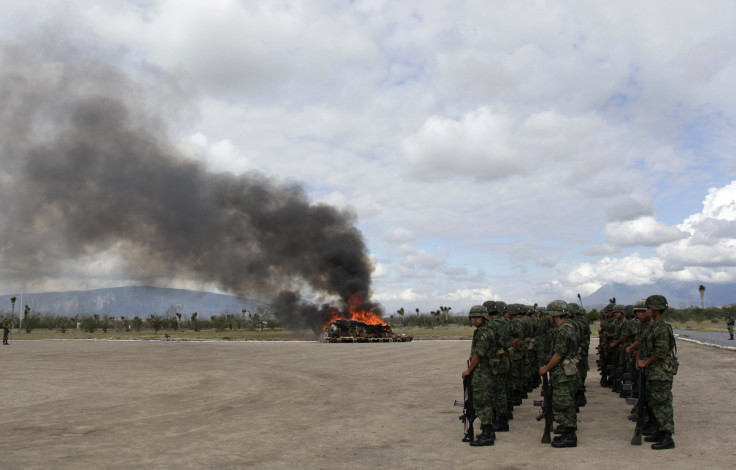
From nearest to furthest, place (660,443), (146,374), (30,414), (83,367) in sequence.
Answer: (660,443) → (30,414) → (146,374) → (83,367)

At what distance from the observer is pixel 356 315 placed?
48781 mm

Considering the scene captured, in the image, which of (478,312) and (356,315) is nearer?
(478,312)

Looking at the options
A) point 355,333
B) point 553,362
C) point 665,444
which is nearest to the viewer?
point 665,444

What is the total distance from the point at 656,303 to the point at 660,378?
1163 millimetres

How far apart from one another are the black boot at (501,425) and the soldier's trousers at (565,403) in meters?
1.40

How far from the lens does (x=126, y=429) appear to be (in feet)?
30.5

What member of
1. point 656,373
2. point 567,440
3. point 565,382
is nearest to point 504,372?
point 565,382

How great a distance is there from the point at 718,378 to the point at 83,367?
21115 millimetres

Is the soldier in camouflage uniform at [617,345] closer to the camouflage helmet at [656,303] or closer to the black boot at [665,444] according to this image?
the camouflage helmet at [656,303]

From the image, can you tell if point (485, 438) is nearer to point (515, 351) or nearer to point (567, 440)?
point (567, 440)

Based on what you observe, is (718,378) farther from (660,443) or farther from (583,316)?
(660,443)

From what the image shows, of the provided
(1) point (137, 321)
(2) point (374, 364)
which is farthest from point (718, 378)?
(1) point (137, 321)

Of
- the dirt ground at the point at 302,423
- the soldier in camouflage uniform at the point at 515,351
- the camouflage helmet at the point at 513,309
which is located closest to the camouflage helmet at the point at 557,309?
the dirt ground at the point at 302,423

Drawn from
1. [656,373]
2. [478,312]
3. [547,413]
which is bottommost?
[547,413]
